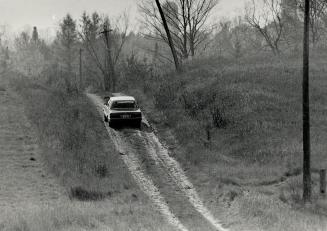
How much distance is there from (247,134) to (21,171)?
12.8 m

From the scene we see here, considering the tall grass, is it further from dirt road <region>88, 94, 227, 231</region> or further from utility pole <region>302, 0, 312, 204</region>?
utility pole <region>302, 0, 312, 204</region>

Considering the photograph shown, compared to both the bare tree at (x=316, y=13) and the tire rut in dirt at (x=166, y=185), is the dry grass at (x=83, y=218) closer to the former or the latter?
the tire rut in dirt at (x=166, y=185)

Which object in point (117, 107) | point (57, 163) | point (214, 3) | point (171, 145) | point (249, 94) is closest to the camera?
point (57, 163)

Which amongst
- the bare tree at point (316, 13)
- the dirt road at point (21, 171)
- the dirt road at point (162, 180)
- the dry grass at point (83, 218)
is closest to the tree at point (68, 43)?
the bare tree at point (316, 13)

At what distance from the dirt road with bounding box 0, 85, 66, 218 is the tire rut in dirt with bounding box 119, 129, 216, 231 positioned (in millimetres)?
4748

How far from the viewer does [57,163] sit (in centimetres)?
2294

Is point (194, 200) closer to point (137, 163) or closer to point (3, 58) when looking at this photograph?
point (137, 163)

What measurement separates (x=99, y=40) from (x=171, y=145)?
4968cm

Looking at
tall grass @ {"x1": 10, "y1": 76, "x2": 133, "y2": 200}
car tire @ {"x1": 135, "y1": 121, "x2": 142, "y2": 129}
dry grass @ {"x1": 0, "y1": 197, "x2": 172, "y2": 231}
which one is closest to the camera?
dry grass @ {"x1": 0, "y1": 197, "x2": 172, "y2": 231}

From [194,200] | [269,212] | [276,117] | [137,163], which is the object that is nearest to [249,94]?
[276,117]

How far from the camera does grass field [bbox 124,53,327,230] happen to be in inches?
738

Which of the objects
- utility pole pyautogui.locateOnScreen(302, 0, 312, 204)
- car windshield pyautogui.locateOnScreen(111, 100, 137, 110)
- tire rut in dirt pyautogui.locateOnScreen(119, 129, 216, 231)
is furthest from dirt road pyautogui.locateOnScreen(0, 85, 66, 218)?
utility pole pyautogui.locateOnScreen(302, 0, 312, 204)

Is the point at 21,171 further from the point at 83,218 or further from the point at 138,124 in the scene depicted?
the point at 138,124

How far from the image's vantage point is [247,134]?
27609 millimetres
